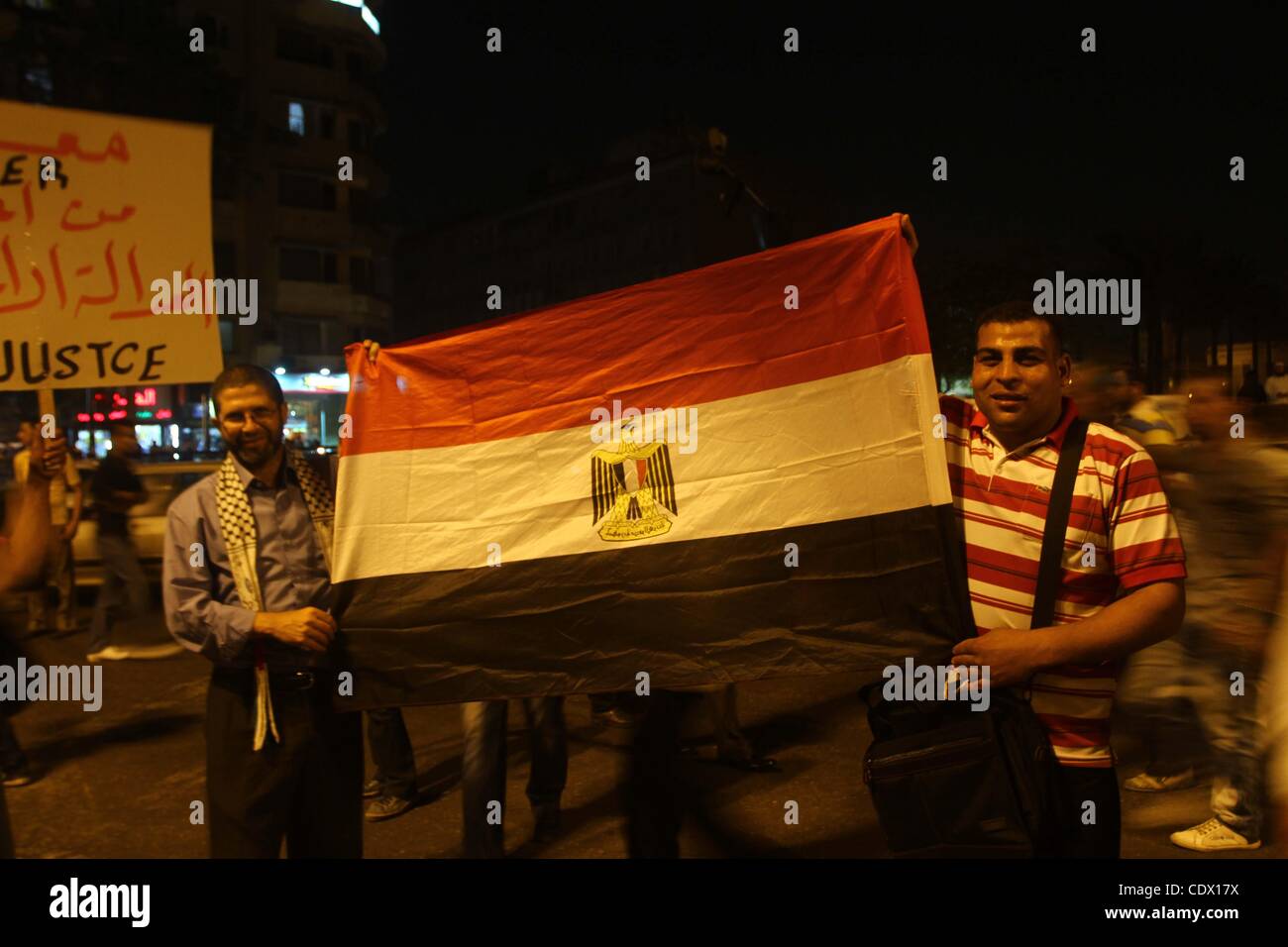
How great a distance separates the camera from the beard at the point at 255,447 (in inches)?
128

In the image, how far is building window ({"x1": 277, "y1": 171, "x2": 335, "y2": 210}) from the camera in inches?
1713

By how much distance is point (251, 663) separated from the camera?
320 centimetres

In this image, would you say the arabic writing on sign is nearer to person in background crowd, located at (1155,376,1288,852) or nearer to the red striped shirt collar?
the red striped shirt collar

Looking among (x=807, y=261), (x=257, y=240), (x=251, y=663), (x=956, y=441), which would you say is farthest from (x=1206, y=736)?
(x=257, y=240)

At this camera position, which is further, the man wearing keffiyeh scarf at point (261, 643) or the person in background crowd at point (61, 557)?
the person in background crowd at point (61, 557)

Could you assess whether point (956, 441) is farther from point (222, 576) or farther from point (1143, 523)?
point (222, 576)

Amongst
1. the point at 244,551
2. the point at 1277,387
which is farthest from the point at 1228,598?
the point at 1277,387

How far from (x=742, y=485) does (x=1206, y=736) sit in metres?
3.16

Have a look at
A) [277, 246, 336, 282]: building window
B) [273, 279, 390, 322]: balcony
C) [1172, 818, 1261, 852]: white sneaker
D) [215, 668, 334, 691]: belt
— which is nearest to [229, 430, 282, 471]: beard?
[215, 668, 334, 691]: belt

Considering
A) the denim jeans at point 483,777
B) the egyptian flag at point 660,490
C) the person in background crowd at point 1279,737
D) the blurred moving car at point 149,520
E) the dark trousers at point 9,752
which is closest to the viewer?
the person in background crowd at point 1279,737

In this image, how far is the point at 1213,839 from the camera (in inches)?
182

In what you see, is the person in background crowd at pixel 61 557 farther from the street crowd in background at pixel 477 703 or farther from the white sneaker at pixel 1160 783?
the white sneaker at pixel 1160 783

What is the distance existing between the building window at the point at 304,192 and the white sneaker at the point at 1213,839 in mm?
44744

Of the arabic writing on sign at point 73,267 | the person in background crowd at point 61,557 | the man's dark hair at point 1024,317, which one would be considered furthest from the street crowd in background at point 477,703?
the person in background crowd at point 61,557
